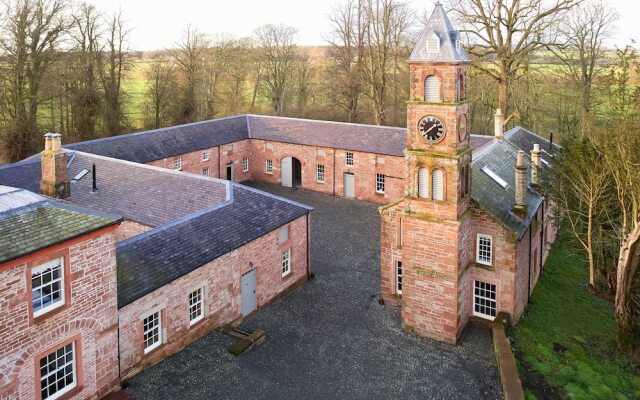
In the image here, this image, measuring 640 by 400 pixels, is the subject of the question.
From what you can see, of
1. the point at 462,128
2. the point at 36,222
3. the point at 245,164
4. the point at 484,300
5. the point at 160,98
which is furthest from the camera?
the point at 160,98

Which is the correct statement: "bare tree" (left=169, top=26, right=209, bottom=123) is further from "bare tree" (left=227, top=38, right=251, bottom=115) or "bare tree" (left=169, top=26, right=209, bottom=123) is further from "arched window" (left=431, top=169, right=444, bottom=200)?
"arched window" (left=431, top=169, right=444, bottom=200)

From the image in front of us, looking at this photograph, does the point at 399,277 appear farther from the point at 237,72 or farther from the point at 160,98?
the point at 237,72

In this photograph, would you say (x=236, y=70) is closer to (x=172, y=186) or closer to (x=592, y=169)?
(x=172, y=186)

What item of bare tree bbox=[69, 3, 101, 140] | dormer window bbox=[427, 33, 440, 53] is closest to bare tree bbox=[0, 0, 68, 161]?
bare tree bbox=[69, 3, 101, 140]

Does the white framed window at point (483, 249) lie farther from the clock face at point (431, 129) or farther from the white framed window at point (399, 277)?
the clock face at point (431, 129)

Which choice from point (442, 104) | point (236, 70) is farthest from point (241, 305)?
point (236, 70)

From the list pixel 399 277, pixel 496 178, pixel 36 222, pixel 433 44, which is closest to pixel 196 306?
pixel 36 222

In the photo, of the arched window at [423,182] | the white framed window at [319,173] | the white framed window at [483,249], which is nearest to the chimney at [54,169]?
the arched window at [423,182]
